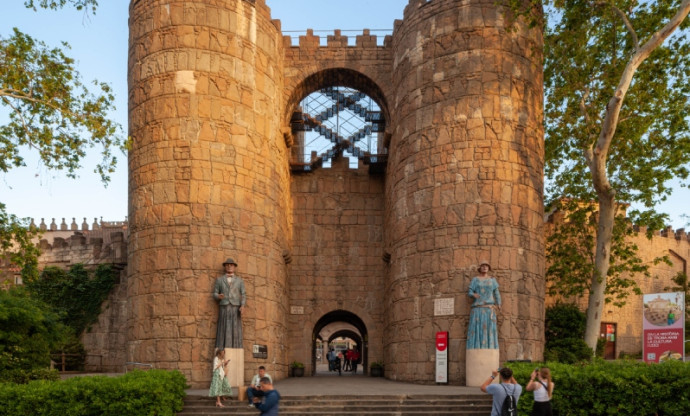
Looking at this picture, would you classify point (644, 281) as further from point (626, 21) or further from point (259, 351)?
point (259, 351)

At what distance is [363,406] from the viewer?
15.6 metres

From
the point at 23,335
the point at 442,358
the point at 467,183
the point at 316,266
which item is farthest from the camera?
the point at 316,266

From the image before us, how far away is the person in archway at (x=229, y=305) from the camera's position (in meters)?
18.9

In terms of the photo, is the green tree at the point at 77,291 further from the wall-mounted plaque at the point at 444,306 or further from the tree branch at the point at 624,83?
the tree branch at the point at 624,83

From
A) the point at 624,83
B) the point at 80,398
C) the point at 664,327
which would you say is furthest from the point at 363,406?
the point at 624,83

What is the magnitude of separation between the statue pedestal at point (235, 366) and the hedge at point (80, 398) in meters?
5.28

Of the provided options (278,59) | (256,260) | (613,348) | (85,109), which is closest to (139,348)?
(256,260)

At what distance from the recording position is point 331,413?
601 inches

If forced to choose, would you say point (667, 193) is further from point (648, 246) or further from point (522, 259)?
point (648, 246)

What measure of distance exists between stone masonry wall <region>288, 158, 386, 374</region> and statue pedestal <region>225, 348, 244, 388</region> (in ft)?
21.1

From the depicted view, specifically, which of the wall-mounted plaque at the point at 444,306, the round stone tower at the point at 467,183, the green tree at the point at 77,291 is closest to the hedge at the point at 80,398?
the wall-mounted plaque at the point at 444,306

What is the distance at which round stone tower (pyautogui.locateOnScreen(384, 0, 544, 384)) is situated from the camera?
19.6 meters

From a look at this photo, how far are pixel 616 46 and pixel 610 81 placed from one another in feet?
3.62

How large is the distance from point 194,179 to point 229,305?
3750 mm
